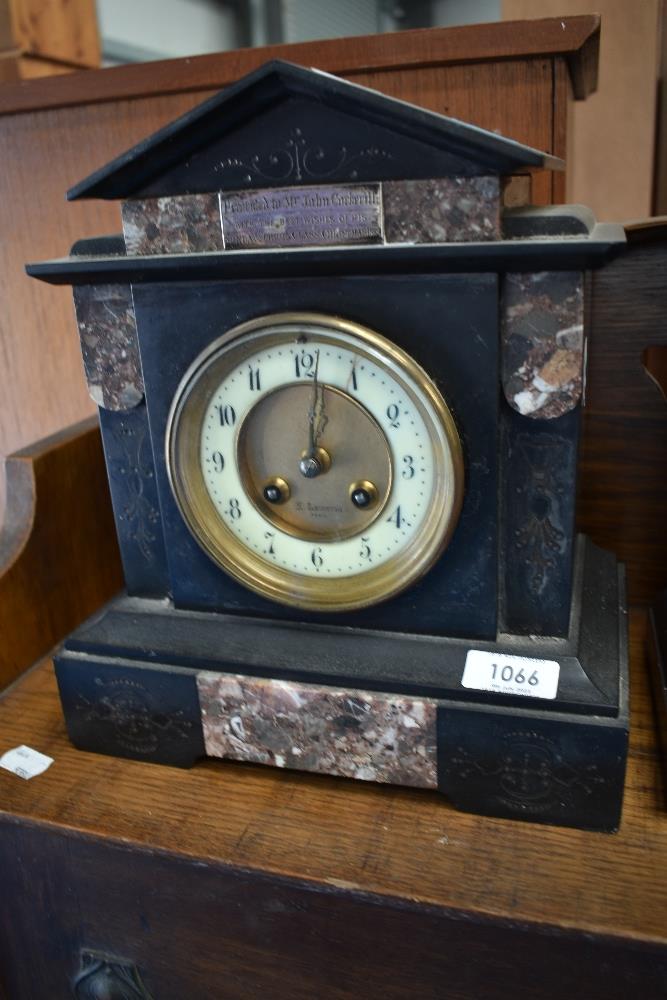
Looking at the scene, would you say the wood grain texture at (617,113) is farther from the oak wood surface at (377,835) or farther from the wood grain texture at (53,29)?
the oak wood surface at (377,835)

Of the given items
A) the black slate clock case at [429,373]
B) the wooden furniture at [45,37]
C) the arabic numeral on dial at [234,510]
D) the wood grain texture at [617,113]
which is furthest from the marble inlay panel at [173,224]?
A: the wood grain texture at [617,113]

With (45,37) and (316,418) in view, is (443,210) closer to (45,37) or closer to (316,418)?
(316,418)

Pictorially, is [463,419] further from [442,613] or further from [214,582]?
[214,582]

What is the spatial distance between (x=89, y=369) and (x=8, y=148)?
0.58 metres

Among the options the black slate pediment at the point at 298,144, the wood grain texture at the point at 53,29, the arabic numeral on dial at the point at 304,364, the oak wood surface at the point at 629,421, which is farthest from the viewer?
the wood grain texture at the point at 53,29

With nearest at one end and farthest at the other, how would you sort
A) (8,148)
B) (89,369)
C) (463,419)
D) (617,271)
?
(463,419), (89,369), (617,271), (8,148)

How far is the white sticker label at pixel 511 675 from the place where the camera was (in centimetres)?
76

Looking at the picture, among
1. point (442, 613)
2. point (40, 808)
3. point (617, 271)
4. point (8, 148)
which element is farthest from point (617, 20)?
point (40, 808)

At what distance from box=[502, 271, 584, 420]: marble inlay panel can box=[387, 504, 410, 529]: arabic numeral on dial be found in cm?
14

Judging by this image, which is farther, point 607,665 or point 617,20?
point 617,20

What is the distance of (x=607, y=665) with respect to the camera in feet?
2.60

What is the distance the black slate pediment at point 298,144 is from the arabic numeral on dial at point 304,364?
15cm

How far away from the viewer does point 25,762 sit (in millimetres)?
912

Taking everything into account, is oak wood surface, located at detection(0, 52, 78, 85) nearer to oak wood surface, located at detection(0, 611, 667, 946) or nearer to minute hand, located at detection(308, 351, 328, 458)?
minute hand, located at detection(308, 351, 328, 458)
